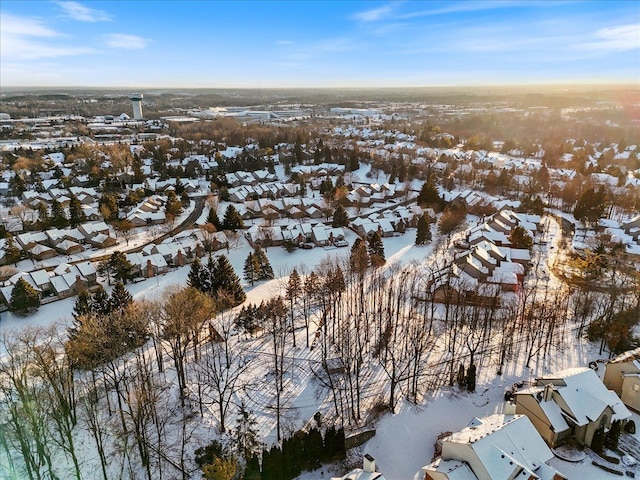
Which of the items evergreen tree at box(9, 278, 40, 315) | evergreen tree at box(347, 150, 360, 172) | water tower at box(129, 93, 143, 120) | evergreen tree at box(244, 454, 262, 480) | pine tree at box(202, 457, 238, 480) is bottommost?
evergreen tree at box(244, 454, 262, 480)

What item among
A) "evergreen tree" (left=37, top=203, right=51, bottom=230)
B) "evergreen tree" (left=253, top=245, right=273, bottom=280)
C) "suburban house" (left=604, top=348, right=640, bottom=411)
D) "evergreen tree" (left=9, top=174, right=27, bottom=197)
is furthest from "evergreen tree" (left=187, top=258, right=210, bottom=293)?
"evergreen tree" (left=9, top=174, right=27, bottom=197)

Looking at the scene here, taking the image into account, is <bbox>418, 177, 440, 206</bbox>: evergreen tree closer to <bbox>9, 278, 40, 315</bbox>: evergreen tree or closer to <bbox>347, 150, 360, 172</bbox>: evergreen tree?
<bbox>347, 150, 360, 172</bbox>: evergreen tree

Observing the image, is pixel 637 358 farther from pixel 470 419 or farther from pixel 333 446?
pixel 333 446

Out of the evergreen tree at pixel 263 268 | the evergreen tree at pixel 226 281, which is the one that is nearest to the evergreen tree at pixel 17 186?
the evergreen tree at pixel 263 268

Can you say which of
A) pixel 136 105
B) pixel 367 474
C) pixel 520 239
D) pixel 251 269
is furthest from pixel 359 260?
pixel 136 105

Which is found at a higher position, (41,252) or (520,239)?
(520,239)

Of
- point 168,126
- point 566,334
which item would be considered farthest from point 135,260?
point 168,126

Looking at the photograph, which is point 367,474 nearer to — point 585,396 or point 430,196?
point 585,396
